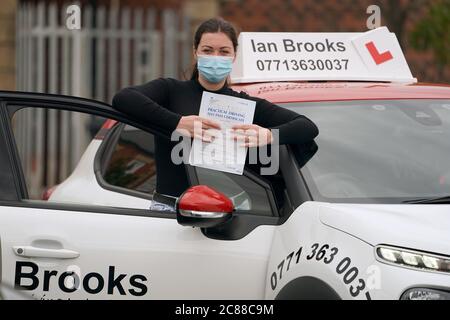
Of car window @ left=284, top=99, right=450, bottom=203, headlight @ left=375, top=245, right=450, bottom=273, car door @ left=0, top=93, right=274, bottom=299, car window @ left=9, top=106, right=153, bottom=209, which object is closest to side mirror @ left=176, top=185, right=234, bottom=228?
car door @ left=0, top=93, right=274, bottom=299

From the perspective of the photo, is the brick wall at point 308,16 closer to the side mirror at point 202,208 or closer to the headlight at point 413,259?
the side mirror at point 202,208

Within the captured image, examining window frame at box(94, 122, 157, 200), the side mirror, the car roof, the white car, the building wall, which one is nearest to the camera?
the white car

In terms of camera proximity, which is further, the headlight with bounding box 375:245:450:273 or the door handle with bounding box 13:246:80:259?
the door handle with bounding box 13:246:80:259

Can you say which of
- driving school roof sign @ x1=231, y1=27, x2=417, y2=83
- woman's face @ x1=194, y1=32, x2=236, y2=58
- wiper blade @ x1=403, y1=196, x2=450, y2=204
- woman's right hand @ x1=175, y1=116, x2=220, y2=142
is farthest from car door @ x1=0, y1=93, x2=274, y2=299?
driving school roof sign @ x1=231, y1=27, x2=417, y2=83

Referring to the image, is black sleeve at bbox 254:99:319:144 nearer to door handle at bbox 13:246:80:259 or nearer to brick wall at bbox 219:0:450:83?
door handle at bbox 13:246:80:259

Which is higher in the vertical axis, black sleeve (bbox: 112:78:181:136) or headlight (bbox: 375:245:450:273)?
black sleeve (bbox: 112:78:181:136)

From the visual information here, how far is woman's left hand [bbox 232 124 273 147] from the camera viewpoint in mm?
5086

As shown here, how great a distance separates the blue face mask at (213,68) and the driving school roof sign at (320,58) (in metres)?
0.92

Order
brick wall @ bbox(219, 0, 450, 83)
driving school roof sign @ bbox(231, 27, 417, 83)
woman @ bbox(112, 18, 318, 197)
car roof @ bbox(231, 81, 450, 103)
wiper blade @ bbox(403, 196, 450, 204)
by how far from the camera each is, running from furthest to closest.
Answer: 1. brick wall @ bbox(219, 0, 450, 83)
2. driving school roof sign @ bbox(231, 27, 417, 83)
3. car roof @ bbox(231, 81, 450, 103)
4. woman @ bbox(112, 18, 318, 197)
5. wiper blade @ bbox(403, 196, 450, 204)

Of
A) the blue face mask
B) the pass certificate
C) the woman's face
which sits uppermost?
the woman's face

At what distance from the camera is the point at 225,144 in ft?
16.9

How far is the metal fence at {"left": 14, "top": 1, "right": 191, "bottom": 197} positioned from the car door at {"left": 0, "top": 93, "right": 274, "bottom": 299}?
860cm

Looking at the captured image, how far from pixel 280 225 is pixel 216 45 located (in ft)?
3.27

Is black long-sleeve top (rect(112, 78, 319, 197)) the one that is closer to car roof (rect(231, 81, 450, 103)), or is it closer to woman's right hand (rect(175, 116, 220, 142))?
woman's right hand (rect(175, 116, 220, 142))
